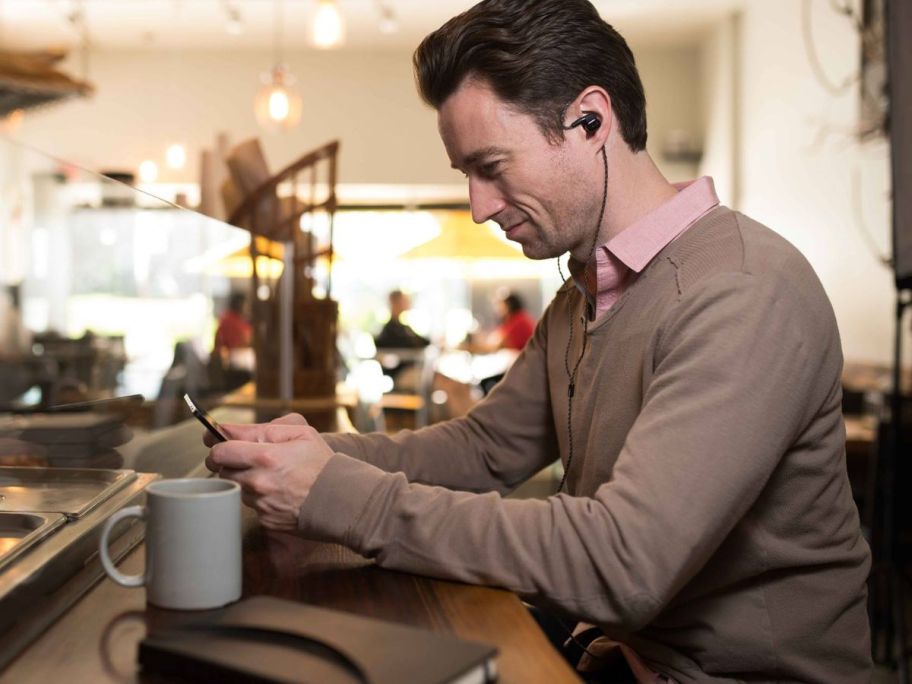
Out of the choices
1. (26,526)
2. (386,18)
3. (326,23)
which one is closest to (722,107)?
(386,18)

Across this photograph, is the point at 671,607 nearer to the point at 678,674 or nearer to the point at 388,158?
the point at 678,674

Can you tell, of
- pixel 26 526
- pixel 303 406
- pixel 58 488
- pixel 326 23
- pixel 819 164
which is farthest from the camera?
pixel 819 164

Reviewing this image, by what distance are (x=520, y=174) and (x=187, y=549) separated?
599 millimetres

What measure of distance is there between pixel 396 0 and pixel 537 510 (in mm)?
6967

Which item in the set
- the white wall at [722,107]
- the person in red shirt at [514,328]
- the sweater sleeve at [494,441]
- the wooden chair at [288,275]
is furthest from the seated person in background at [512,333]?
the sweater sleeve at [494,441]

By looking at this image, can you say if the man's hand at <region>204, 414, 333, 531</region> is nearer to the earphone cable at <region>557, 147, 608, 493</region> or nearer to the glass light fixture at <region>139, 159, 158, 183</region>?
the earphone cable at <region>557, 147, 608, 493</region>

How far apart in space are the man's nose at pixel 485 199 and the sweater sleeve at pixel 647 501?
0.33m

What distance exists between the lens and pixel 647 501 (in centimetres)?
78

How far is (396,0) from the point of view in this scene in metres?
7.22

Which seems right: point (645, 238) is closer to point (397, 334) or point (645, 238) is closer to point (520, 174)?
point (520, 174)

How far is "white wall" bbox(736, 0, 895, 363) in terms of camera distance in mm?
4828

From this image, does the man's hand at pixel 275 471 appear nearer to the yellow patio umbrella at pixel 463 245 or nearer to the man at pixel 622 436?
the man at pixel 622 436

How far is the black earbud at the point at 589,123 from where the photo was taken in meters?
1.10

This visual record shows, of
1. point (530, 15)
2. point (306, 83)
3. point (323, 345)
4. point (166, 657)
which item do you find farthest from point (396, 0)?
point (166, 657)
